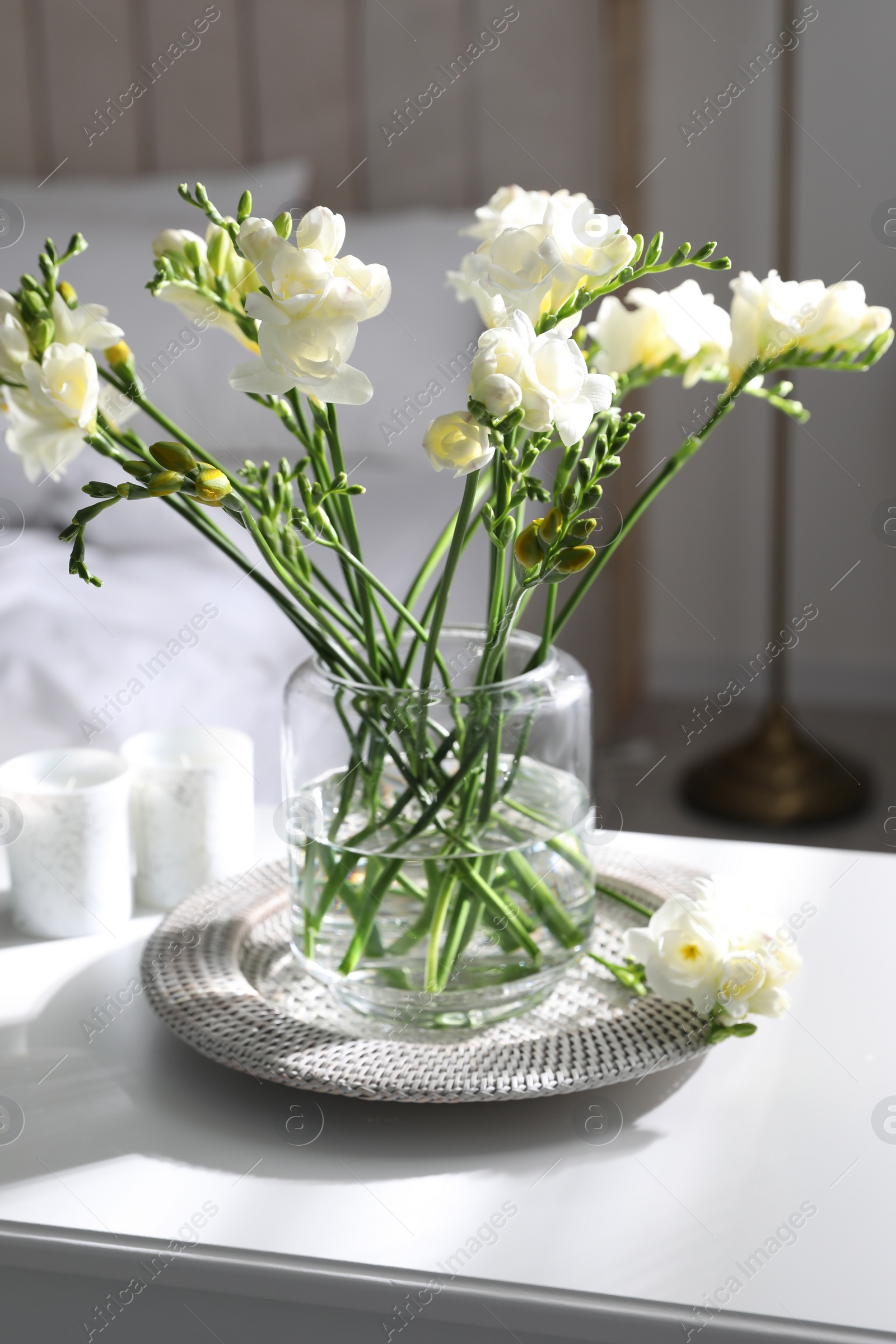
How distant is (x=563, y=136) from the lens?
2.37 metres

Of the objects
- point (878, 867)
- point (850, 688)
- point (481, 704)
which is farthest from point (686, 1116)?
point (850, 688)

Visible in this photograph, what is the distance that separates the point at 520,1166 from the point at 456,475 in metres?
0.37

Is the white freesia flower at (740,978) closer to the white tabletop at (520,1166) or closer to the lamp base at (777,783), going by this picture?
the white tabletop at (520,1166)

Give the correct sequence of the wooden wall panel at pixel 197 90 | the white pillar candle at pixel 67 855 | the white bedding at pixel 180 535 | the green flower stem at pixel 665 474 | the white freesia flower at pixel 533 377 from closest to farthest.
Result: the white freesia flower at pixel 533 377
the green flower stem at pixel 665 474
the white pillar candle at pixel 67 855
the white bedding at pixel 180 535
the wooden wall panel at pixel 197 90

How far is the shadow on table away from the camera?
0.71 meters

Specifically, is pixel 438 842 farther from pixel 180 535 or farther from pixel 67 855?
pixel 180 535

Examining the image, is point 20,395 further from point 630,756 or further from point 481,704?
point 630,756

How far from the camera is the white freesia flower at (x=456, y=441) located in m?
0.58

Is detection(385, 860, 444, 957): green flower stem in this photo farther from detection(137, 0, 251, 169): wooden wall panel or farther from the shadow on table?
detection(137, 0, 251, 169): wooden wall panel

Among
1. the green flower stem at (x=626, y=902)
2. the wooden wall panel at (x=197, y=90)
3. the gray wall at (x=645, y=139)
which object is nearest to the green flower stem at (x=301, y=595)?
the green flower stem at (x=626, y=902)

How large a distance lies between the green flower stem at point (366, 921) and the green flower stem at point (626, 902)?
0.15 meters

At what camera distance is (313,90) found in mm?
2467

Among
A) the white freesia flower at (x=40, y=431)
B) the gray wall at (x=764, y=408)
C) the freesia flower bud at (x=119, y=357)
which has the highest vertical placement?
the freesia flower bud at (x=119, y=357)

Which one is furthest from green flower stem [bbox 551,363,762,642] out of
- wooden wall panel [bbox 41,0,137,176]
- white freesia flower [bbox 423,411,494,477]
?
wooden wall panel [bbox 41,0,137,176]
